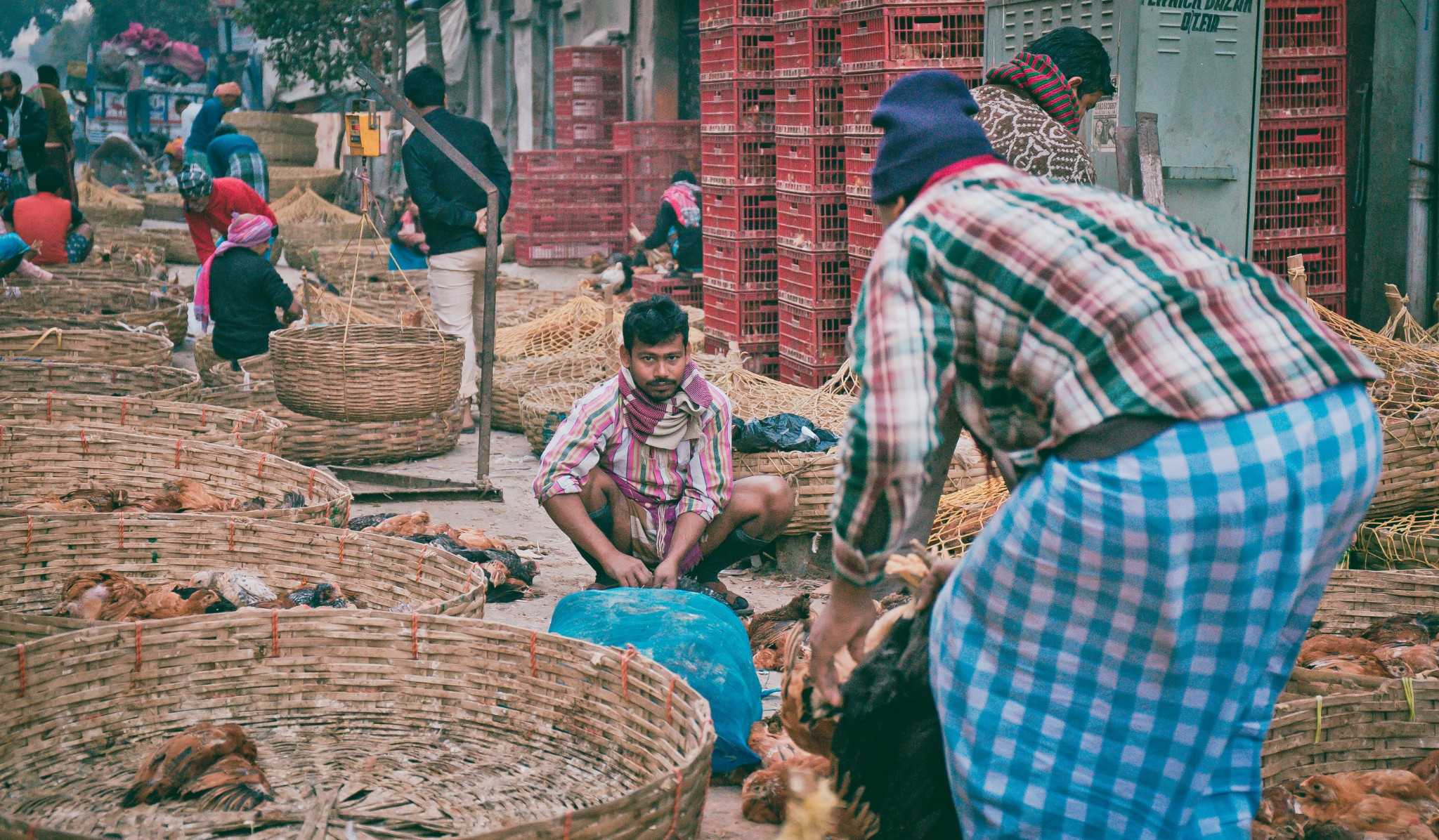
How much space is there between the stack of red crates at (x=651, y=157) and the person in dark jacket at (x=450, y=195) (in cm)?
701

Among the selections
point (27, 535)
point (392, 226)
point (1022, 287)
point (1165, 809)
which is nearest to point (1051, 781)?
point (1165, 809)

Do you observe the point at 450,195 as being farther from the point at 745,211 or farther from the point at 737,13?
the point at 737,13

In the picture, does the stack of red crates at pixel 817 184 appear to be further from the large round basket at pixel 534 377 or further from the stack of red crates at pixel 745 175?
the large round basket at pixel 534 377

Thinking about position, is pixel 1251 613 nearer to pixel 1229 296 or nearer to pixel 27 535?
pixel 1229 296

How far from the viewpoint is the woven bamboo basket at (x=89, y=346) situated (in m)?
6.53

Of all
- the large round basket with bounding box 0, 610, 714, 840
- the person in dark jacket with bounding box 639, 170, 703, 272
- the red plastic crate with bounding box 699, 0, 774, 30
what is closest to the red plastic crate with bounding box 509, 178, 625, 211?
the person in dark jacket with bounding box 639, 170, 703, 272

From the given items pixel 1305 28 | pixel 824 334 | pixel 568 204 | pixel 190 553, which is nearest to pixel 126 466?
pixel 190 553

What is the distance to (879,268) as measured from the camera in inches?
78.3

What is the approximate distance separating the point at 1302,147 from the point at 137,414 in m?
4.90

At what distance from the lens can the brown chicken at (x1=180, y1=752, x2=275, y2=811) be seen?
272 cm

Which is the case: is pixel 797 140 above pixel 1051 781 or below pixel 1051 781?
above

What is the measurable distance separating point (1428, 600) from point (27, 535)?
3981 mm

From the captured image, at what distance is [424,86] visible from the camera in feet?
24.0

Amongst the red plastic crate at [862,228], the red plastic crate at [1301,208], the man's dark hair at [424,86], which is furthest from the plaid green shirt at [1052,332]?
the man's dark hair at [424,86]
